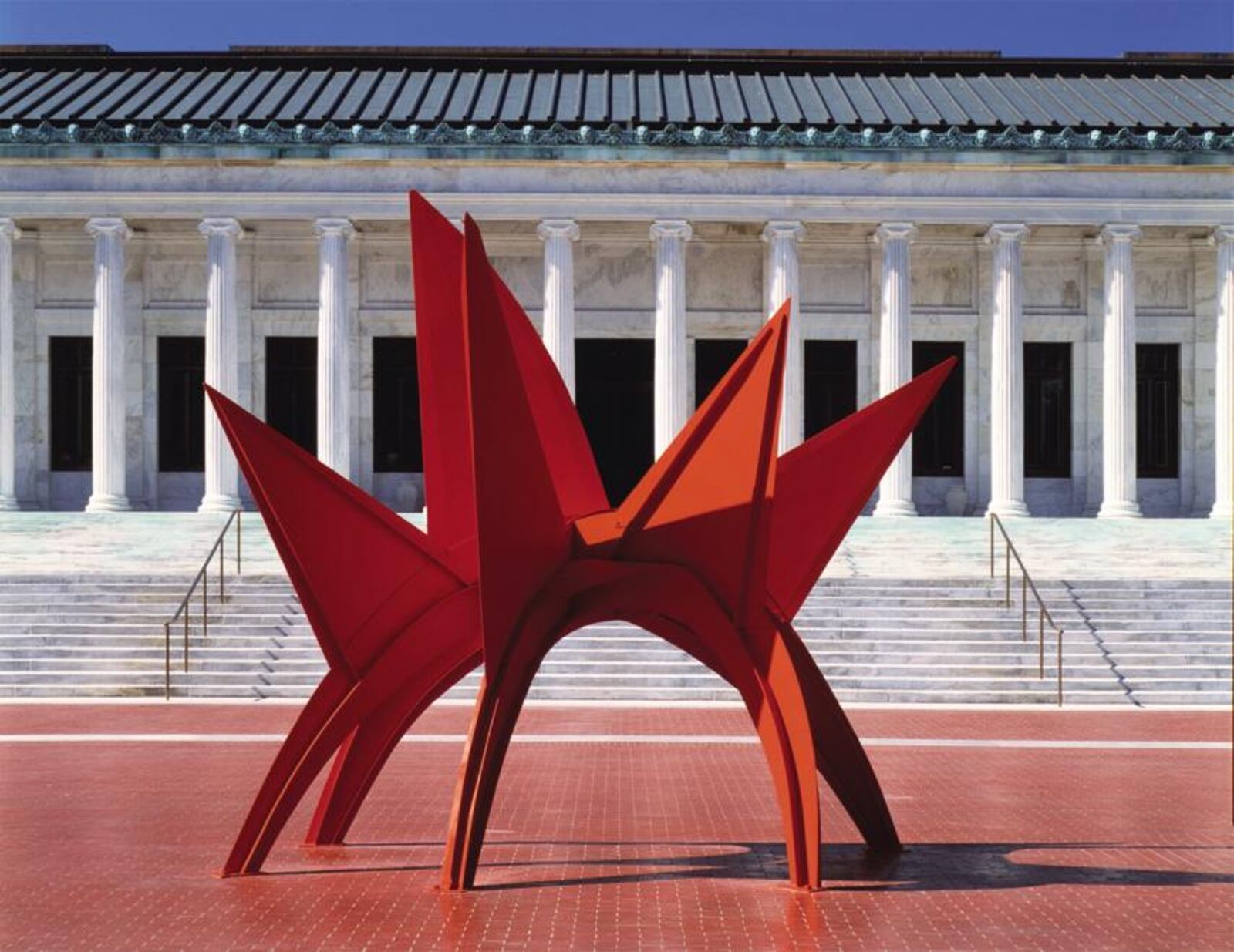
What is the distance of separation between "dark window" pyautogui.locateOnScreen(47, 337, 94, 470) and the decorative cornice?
5.64 meters

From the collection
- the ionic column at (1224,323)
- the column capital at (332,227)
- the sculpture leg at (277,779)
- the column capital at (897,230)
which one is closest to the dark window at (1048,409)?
the ionic column at (1224,323)

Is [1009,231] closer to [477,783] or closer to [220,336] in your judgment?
[220,336]

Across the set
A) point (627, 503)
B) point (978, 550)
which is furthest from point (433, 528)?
point (978, 550)

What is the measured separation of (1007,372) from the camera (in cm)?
4066

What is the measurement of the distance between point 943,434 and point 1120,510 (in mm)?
5405

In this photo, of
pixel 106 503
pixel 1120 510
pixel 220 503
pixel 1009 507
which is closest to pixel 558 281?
pixel 220 503

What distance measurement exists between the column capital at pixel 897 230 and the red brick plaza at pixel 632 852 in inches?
817

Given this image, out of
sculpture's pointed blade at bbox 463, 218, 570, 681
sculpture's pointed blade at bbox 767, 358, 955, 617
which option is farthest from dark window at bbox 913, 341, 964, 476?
sculpture's pointed blade at bbox 463, 218, 570, 681

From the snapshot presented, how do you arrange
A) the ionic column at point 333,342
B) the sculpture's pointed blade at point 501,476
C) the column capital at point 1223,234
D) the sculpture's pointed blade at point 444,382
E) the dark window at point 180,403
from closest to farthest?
the sculpture's pointed blade at point 501,476
the sculpture's pointed blade at point 444,382
the ionic column at point 333,342
the column capital at point 1223,234
the dark window at point 180,403

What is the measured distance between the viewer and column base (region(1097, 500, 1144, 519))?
40188mm

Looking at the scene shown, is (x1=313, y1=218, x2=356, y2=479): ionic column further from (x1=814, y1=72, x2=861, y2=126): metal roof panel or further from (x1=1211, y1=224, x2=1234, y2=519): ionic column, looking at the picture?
(x1=1211, y1=224, x2=1234, y2=519): ionic column

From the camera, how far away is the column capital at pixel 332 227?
40188 mm

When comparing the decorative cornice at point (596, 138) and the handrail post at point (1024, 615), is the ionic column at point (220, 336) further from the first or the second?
the handrail post at point (1024, 615)

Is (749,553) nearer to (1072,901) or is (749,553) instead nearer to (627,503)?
(627,503)
